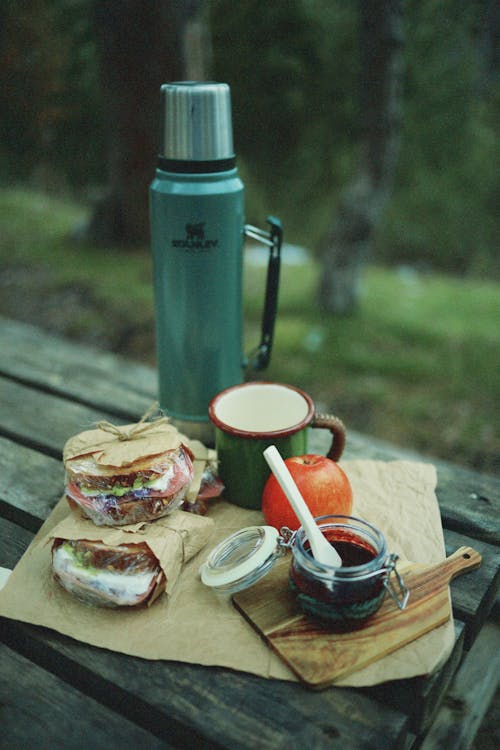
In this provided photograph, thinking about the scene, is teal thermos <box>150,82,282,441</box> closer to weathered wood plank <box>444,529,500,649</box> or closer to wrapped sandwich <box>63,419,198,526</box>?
wrapped sandwich <box>63,419,198,526</box>

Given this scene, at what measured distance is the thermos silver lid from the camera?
Result: 1176mm

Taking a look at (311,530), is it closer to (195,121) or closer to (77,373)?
(195,121)

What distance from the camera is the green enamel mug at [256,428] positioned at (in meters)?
1.13

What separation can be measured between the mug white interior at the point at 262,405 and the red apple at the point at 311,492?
159 mm

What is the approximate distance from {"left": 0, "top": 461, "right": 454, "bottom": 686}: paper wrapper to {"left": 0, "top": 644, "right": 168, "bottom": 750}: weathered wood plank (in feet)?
0.23

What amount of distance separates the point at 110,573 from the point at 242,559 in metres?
0.19

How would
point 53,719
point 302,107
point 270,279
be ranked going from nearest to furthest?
1. point 53,719
2. point 270,279
3. point 302,107

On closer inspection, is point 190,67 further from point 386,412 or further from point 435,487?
point 435,487

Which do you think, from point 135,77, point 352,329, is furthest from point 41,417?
point 135,77

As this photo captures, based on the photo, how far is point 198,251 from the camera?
4.15ft

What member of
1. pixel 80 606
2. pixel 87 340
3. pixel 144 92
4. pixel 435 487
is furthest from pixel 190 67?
pixel 80 606

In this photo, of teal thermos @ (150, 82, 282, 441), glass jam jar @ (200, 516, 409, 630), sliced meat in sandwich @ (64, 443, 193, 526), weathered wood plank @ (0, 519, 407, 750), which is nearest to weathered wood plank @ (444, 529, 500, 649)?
glass jam jar @ (200, 516, 409, 630)

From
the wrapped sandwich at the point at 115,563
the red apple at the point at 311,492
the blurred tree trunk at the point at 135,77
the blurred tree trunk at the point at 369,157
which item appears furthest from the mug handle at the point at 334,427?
the blurred tree trunk at the point at 135,77

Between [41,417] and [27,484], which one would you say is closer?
[27,484]
